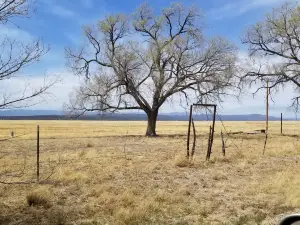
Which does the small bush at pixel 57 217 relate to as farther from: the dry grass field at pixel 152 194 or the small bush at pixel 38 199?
the small bush at pixel 38 199

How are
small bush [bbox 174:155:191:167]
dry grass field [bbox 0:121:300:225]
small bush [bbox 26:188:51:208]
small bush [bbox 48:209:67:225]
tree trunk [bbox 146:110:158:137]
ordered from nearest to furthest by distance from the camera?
small bush [bbox 48:209:67:225], dry grass field [bbox 0:121:300:225], small bush [bbox 26:188:51:208], small bush [bbox 174:155:191:167], tree trunk [bbox 146:110:158:137]

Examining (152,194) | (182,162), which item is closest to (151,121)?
(182,162)

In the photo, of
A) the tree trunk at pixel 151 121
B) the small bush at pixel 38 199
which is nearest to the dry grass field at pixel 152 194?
the small bush at pixel 38 199

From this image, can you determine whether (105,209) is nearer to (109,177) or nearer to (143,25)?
(109,177)

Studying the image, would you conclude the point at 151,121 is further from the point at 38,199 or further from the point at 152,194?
the point at 38,199

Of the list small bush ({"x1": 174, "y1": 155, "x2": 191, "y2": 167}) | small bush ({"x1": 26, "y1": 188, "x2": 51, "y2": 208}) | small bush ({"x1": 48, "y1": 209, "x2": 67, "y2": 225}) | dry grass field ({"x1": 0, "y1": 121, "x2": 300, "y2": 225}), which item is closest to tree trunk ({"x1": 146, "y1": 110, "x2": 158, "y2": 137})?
dry grass field ({"x1": 0, "y1": 121, "x2": 300, "y2": 225})

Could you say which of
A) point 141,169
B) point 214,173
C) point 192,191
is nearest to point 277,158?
point 214,173

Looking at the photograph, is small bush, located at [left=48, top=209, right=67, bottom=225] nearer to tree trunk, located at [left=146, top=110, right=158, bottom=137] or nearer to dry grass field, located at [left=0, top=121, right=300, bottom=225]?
dry grass field, located at [left=0, top=121, right=300, bottom=225]

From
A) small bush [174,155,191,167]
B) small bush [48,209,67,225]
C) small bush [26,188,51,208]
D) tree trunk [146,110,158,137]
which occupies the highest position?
tree trunk [146,110,158,137]

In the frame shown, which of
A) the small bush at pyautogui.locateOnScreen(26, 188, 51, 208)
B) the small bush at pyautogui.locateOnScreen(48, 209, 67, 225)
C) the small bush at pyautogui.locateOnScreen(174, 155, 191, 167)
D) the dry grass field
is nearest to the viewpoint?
the small bush at pyautogui.locateOnScreen(48, 209, 67, 225)

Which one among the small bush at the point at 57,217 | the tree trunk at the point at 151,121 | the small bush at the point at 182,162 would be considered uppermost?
the tree trunk at the point at 151,121

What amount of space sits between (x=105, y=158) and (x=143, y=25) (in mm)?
19779

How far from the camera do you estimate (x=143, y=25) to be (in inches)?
1363

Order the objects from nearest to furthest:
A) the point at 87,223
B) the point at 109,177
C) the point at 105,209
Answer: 1. the point at 87,223
2. the point at 105,209
3. the point at 109,177
